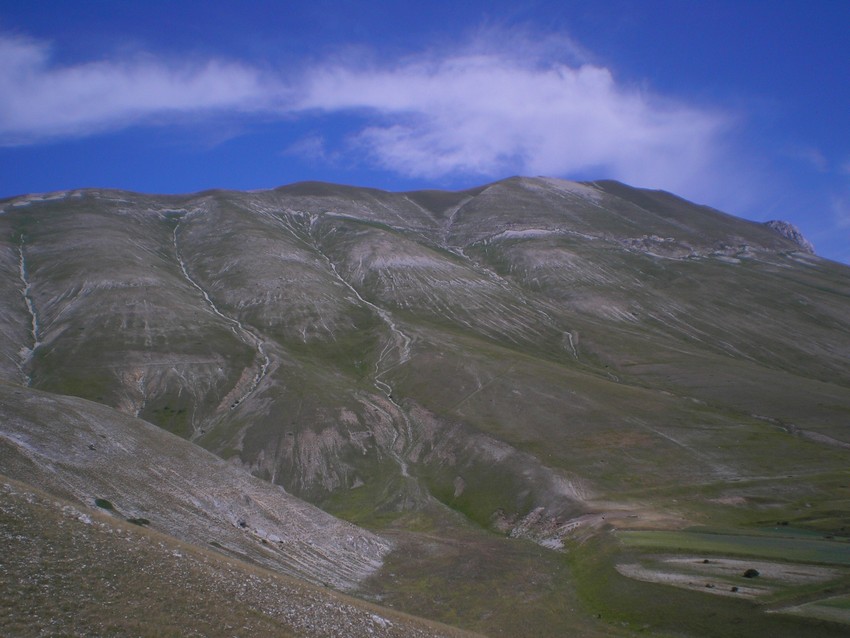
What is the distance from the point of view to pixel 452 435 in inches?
4154

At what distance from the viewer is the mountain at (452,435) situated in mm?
46156

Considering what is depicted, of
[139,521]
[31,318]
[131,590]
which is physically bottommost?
[31,318]

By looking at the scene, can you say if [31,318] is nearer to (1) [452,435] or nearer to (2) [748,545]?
(1) [452,435]

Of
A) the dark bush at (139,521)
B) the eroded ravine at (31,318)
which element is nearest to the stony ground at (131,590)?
the dark bush at (139,521)

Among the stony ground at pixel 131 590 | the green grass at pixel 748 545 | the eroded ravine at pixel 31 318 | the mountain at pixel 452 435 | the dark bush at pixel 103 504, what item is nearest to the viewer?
the stony ground at pixel 131 590

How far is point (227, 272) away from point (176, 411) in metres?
89.2

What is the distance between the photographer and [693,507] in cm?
7488

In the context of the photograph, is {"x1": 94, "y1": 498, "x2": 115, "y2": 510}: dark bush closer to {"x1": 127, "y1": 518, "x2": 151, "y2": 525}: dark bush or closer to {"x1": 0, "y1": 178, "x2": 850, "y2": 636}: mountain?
{"x1": 0, "y1": 178, "x2": 850, "y2": 636}: mountain

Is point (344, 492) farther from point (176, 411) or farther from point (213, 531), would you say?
point (213, 531)

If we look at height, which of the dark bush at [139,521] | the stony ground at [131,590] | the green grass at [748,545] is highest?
the green grass at [748,545]

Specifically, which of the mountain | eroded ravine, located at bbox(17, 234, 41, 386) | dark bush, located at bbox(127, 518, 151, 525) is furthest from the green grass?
eroded ravine, located at bbox(17, 234, 41, 386)

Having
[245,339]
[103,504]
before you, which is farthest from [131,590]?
[245,339]

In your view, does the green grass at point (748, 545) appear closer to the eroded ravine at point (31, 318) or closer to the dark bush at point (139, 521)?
the dark bush at point (139, 521)

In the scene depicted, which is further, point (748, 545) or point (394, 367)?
point (394, 367)
